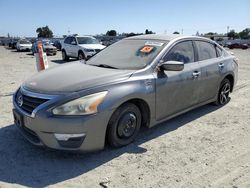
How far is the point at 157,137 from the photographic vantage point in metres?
4.44

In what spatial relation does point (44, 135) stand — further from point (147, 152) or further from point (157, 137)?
point (157, 137)

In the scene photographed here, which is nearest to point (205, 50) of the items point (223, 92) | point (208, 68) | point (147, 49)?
point (208, 68)

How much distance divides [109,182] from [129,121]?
1.03m

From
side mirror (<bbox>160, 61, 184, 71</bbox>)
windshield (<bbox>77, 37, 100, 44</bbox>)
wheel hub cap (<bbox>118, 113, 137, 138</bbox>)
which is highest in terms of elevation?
windshield (<bbox>77, 37, 100, 44</bbox>)

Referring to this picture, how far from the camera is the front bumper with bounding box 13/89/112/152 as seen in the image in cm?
332

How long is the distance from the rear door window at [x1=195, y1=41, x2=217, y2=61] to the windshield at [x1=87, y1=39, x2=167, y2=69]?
1.02m

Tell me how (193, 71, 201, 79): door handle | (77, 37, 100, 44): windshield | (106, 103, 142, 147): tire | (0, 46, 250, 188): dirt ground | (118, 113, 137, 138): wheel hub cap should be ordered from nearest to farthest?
(0, 46, 250, 188): dirt ground
(106, 103, 142, 147): tire
(118, 113, 137, 138): wheel hub cap
(193, 71, 201, 79): door handle
(77, 37, 100, 44): windshield

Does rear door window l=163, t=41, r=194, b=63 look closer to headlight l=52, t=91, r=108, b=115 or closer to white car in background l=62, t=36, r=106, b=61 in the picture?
headlight l=52, t=91, r=108, b=115

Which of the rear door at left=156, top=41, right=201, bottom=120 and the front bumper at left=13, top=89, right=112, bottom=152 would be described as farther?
the rear door at left=156, top=41, right=201, bottom=120

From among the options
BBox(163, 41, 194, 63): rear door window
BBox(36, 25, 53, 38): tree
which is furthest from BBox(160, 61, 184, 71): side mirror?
BBox(36, 25, 53, 38): tree

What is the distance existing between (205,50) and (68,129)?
11.3 ft

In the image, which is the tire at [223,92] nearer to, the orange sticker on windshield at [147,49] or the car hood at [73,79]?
the orange sticker on windshield at [147,49]

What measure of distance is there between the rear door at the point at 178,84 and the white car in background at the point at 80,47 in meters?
11.0

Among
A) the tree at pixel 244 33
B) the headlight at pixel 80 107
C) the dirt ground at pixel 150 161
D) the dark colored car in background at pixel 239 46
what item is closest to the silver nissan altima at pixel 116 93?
the headlight at pixel 80 107
